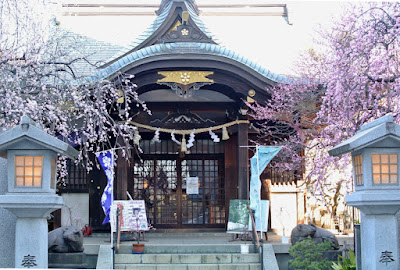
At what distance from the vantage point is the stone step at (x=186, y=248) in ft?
41.7

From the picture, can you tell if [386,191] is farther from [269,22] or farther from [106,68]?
[269,22]

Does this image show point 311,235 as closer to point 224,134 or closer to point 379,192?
point 379,192

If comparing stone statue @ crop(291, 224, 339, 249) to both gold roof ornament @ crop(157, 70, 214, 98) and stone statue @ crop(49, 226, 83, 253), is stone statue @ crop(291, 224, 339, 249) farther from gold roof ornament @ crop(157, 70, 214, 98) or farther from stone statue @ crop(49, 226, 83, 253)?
stone statue @ crop(49, 226, 83, 253)

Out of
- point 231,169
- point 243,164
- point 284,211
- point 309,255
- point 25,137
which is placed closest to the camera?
point 25,137

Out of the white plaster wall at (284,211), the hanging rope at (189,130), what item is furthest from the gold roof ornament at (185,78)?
the white plaster wall at (284,211)

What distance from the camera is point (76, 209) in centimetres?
1683

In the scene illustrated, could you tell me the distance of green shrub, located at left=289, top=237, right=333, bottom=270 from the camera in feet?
34.9

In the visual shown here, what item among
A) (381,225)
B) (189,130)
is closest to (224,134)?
(189,130)

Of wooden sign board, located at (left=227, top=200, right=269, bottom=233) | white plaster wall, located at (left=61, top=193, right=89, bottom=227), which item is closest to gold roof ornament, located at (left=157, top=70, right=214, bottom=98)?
wooden sign board, located at (left=227, top=200, right=269, bottom=233)

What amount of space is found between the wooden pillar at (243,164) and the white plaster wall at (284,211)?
7.27ft

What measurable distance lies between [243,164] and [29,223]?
7793 millimetres

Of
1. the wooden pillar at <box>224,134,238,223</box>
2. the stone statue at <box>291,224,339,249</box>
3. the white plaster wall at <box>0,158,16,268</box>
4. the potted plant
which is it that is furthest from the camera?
the wooden pillar at <box>224,134,238,223</box>

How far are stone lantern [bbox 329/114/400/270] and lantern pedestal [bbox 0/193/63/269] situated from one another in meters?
4.83

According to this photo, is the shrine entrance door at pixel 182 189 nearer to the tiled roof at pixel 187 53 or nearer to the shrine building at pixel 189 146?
the shrine building at pixel 189 146
